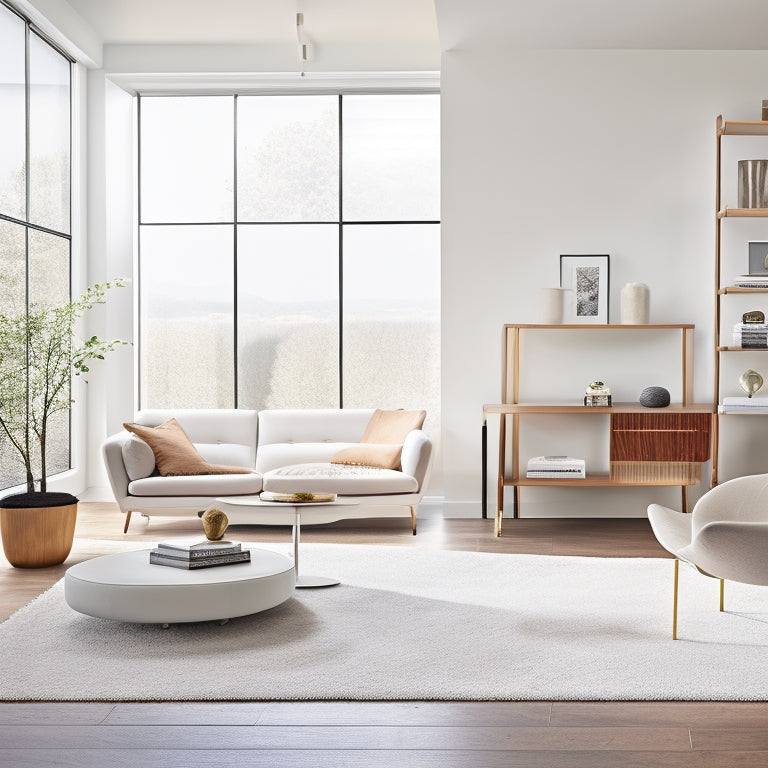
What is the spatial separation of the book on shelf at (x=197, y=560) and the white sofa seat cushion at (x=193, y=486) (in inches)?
67.5

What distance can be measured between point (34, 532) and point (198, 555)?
143cm

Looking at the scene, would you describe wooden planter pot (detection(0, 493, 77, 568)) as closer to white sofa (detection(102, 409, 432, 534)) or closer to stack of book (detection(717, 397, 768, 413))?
white sofa (detection(102, 409, 432, 534))

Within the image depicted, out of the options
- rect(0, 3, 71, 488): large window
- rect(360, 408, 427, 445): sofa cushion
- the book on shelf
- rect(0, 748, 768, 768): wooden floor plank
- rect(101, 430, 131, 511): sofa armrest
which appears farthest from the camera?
rect(360, 408, 427, 445): sofa cushion

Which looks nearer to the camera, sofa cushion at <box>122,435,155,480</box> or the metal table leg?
the metal table leg

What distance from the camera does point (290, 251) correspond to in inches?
284

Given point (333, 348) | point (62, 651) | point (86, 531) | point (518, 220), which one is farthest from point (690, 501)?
point (62, 651)

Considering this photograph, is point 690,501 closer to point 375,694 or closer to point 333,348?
point 333,348

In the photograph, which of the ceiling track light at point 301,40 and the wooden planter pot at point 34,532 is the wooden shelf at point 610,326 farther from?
the wooden planter pot at point 34,532

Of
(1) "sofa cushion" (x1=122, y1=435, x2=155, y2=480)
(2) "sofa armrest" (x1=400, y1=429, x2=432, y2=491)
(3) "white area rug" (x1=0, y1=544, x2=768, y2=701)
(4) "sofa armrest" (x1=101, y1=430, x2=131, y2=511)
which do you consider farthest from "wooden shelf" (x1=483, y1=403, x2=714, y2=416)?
(4) "sofa armrest" (x1=101, y1=430, x2=131, y2=511)

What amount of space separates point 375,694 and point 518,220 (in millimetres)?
4065

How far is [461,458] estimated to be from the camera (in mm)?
6477

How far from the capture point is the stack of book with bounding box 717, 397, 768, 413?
19.1ft

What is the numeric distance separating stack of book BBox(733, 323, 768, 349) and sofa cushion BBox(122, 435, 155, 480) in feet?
12.1

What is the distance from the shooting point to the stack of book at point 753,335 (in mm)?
5926
